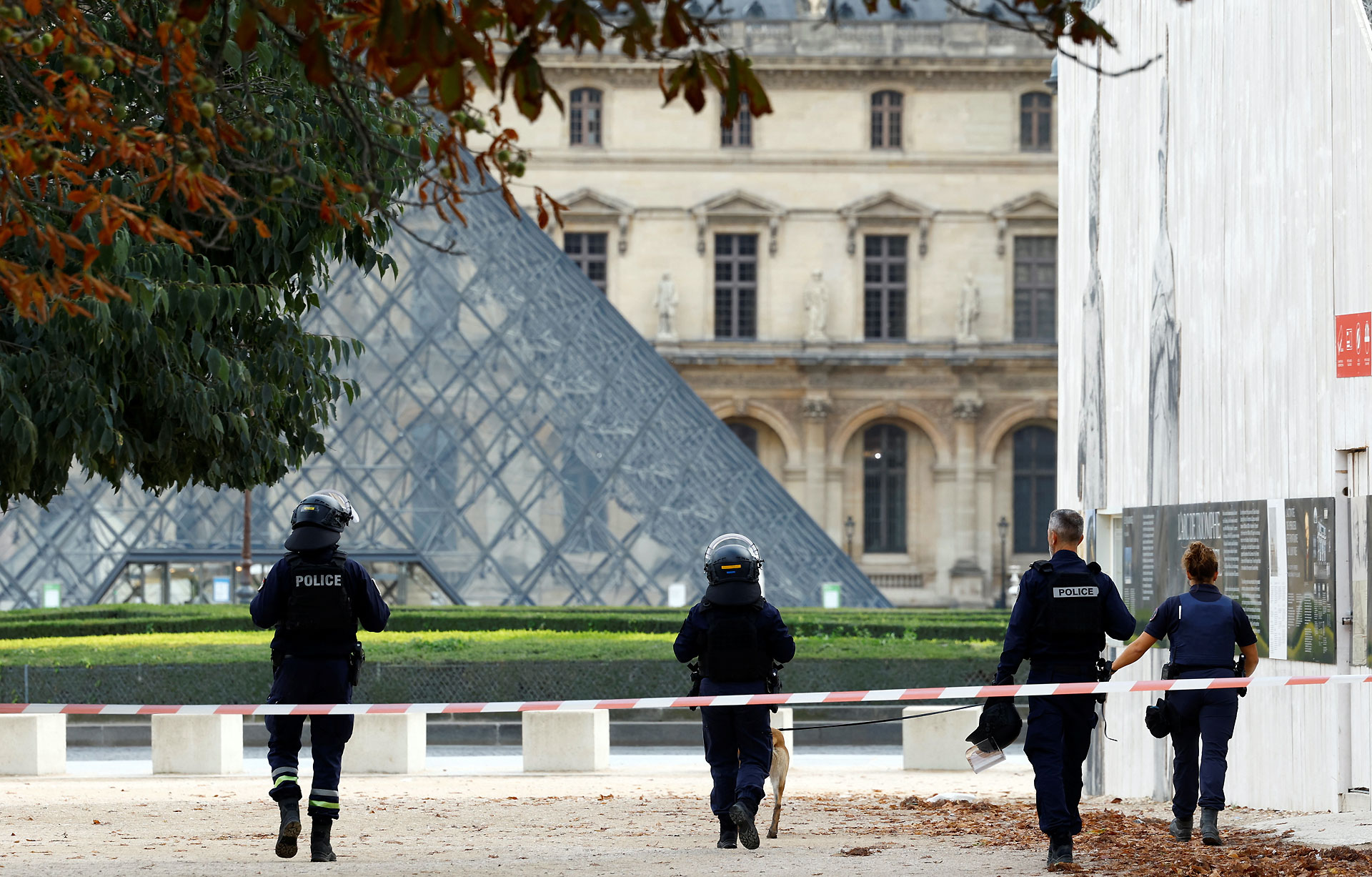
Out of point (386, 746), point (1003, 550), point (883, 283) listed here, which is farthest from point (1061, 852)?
point (883, 283)

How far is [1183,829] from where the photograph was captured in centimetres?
667

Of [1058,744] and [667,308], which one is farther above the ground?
[667,308]

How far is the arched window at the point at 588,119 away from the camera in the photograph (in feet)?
131

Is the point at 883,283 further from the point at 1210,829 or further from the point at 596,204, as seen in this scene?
the point at 1210,829

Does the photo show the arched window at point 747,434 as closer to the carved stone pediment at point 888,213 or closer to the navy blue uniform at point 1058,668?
the carved stone pediment at point 888,213

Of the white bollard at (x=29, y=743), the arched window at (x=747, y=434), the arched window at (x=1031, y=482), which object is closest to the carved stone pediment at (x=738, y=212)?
the arched window at (x=747, y=434)

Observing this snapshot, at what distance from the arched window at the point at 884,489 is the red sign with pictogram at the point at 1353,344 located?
111 ft

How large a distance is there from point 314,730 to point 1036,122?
117ft

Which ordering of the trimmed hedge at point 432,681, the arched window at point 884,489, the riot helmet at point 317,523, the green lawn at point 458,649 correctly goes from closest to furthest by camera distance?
1. the riot helmet at point 317,523
2. the trimmed hedge at point 432,681
3. the green lawn at point 458,649
4. the arched window at point 884,489

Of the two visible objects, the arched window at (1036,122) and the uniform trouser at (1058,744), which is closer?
the uniform trouser at (1058,744)

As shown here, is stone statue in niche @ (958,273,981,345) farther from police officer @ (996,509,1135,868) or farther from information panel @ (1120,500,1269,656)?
police officer @ (996,509,1135,868)

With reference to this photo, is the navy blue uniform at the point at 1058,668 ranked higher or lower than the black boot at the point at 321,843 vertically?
higher

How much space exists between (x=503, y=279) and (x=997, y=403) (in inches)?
709

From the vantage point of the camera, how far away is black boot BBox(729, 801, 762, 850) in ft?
21.5
